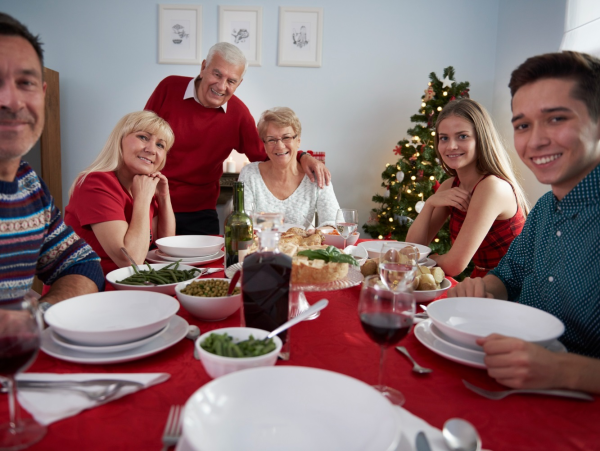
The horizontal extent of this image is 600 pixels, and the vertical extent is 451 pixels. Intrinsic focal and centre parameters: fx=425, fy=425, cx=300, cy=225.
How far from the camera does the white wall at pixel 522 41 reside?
3794 millimetres

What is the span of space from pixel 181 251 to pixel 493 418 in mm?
1374

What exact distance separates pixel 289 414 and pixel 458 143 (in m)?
1.87

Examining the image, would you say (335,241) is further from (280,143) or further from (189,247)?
(280,143)

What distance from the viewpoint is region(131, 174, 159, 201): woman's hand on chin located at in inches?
79.5

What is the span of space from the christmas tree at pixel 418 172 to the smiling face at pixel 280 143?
1.78 meters

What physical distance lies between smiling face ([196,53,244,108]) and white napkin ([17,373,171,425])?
2420 mm

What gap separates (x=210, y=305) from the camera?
1.08 m

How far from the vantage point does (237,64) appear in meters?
2.87

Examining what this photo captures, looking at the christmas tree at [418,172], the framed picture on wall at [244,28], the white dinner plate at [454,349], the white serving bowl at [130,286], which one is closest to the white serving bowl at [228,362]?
the white dinner plate at [454,349]

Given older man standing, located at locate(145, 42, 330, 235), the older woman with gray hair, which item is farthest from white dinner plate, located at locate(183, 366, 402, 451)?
older man standing, located at locate(145, 42, 330, 235)

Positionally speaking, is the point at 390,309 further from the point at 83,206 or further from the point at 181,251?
the point at 83,206

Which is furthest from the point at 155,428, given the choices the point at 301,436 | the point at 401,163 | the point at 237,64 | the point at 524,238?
the point at 401,163

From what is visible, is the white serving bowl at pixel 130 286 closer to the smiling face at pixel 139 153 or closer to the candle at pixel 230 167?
the smiling face at pixel 139 153

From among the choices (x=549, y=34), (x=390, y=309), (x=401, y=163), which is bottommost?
(x=390, y=309)
